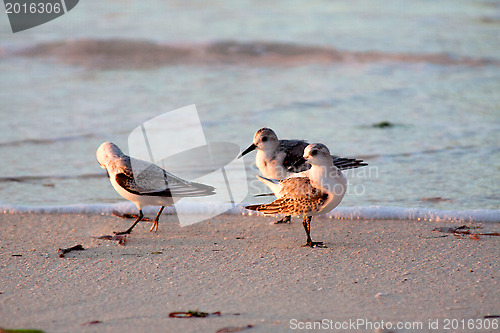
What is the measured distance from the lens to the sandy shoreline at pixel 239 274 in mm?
3691

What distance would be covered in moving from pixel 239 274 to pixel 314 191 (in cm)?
95

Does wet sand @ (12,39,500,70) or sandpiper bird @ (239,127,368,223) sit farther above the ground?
wet sand @ (12,39,500,70)

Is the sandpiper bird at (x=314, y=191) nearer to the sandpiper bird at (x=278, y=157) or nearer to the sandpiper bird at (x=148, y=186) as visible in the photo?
the sandpiper bird at (x=148, y=186)

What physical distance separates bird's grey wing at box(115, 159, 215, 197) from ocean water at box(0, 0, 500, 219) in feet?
2.63

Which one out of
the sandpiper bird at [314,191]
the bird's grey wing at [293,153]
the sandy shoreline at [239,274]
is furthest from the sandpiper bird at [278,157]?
the sandpiper bird at [314,191]

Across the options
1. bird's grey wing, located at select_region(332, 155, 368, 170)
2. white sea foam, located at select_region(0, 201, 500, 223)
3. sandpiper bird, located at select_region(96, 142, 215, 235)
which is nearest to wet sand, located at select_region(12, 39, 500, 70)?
bird's grey wing, located at select_region(332, 155, 368, 170)

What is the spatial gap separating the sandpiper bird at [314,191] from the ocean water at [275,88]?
2.65ft

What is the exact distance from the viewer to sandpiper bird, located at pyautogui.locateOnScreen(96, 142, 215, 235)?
17.3 ft

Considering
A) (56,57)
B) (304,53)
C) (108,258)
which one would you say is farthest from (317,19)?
(108,258)

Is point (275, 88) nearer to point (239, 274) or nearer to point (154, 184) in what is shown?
point (154, 184)

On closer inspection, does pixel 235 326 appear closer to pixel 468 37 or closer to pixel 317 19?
pixel 468 37

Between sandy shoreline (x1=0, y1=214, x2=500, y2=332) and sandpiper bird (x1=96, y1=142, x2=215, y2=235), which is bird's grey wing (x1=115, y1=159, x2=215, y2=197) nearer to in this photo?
sandpiper bird (x1=96, y1=142, x2=215, y2=235)

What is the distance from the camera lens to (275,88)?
1088 centimetres

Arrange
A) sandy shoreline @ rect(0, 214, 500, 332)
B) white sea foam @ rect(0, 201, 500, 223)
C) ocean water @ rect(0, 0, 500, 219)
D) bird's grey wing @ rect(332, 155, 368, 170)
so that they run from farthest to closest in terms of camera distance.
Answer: ocean water @ rect(0, 0, 500, 219) → bird's grey wing @ rect(332, 155, 368, 170) → white sea foam @ rect(0, 201, 500, 223) → sandy shoreline @ rect(0, 214, 500, 332)
